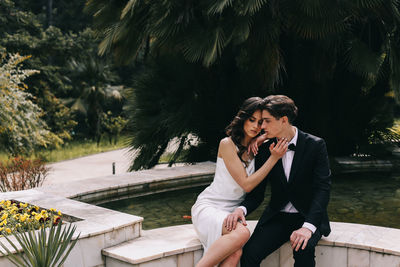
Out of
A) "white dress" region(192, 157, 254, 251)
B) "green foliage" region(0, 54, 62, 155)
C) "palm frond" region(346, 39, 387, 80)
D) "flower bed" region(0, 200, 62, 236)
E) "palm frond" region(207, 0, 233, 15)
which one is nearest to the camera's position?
"white dress" region(192, 157, 254, 251)

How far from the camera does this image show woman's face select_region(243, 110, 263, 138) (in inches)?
139

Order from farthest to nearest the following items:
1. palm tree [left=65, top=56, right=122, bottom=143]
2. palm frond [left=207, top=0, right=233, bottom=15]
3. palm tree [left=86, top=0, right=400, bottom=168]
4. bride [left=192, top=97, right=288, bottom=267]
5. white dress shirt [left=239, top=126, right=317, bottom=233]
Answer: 1. palm tree [left=65, top=56, right=122, bottom=143]
2. palm tree [left=86, top=0, right=400, bottom=168]
3. palm frond [left=207, top=0, right=233, bottom=15]
4. white dress shirt [left=239, top=126, right=317, bottom=233]
5. bride [left=192, top=97, right=288, bottom=267]

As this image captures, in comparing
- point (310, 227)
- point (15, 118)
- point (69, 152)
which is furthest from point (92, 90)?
point (310, 227)

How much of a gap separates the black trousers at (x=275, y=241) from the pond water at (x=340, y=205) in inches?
63.2

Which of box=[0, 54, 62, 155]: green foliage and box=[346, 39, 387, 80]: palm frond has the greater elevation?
box=[346, 39, 387, 80]: palm frond

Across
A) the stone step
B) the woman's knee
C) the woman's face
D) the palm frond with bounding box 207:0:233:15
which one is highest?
the palm frond with bounding box 207:0:233:15

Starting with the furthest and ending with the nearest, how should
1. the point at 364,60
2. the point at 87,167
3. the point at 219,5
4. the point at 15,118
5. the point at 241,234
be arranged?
the point at 87,167 → the point at 15,118 → the point at 364,60 → the point at 219,5 → the point at 241,234

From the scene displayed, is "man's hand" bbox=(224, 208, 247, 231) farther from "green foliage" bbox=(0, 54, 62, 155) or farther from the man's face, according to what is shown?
"green foliage" bbox=(0, 54, 62, 155)

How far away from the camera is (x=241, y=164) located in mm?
3551

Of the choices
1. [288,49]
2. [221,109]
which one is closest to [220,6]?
[221,109]

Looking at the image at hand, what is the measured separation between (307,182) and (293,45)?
19.9 ft

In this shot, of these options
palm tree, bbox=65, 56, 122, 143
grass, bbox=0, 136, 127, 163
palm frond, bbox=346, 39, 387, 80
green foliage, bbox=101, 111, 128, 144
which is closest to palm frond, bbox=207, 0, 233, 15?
palm frond, bbox=346, 39, 387, 80

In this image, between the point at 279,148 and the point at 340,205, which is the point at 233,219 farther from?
the point at 340,205

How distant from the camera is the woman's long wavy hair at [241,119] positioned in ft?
11.6
